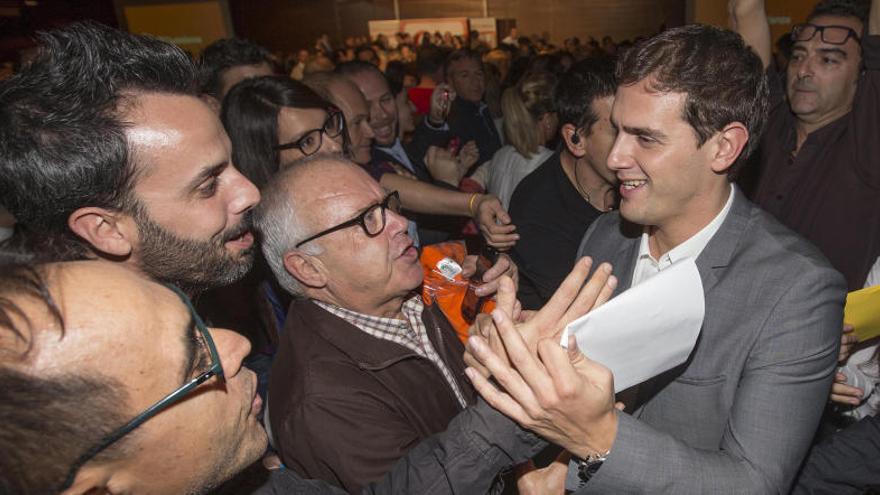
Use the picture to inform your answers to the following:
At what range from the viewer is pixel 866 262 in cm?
244

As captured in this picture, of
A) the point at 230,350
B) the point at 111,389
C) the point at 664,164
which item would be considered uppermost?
the point at 664,164

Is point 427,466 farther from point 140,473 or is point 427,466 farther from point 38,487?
point 38,487

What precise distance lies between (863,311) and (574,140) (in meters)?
1.47

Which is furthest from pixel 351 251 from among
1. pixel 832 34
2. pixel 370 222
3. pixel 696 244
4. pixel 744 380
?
pixel 832 34

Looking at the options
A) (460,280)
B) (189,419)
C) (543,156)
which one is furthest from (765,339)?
(543,156)

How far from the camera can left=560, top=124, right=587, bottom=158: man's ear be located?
2.64 m

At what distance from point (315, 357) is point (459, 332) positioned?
0.68 metres

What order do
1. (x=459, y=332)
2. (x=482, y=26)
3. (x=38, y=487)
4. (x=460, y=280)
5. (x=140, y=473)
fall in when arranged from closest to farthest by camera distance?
(x=38, y=487) < (x=140, y=473) < (x=459, y=332) < (x=460, y=280) < (x=482, y=26)

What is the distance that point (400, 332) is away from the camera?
1.80 meters

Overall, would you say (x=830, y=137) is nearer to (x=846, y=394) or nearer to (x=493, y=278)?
(x=846, y=394)

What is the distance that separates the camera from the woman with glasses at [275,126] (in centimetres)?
266

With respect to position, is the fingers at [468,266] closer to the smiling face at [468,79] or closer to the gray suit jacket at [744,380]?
the gray suit jacket at [744,380]

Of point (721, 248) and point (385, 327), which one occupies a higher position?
point (721, 248)

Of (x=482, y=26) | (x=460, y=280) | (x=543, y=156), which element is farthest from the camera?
(x=482, y=26)
